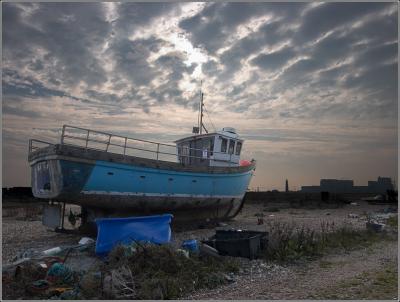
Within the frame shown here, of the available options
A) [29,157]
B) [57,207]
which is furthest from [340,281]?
[29,157]

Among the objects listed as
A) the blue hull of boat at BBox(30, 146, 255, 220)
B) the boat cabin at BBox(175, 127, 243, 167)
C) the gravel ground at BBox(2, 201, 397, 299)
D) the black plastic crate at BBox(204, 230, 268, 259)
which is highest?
the boat cabin at BBox(175, 127, 243, 167)

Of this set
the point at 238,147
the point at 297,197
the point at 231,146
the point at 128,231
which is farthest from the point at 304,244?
the point at 297,197

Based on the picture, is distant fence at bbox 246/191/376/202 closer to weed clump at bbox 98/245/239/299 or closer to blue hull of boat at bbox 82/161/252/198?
blue hull of boat at bbox 82/161/252/198

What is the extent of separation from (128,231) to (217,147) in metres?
9.48

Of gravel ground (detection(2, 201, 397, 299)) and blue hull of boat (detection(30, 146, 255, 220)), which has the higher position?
blue hull of boat (detection(30, 146, 255, 220))

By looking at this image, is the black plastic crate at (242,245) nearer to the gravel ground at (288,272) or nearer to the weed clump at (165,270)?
the gravel ground at (288,272)

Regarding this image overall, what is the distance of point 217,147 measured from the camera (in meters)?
17.9

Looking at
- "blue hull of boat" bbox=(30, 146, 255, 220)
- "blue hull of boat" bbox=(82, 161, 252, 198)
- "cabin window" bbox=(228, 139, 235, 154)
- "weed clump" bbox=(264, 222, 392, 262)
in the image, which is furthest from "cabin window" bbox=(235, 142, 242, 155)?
"weed clump" bbox=(264, 222, 392, 262)

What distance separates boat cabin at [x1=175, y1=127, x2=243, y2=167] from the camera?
1789cm

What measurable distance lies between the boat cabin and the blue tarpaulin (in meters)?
7.98

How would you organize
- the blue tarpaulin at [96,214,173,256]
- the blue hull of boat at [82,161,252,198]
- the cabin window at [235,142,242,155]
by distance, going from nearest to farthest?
the blue tarpaulin at [96,214,173,256]
the blue hull of boat at [82,161,252,198]
the cabin window at [235,142,242,155]

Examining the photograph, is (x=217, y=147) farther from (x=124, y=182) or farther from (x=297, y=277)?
(x=297, y=277)

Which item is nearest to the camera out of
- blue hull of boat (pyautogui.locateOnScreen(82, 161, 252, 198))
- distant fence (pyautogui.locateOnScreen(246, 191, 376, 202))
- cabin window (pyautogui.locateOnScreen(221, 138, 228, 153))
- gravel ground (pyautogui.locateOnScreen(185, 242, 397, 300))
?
gravel ground (pyautogui.locateOnScreen(185, 242, 397, 300))

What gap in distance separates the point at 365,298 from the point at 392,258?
12.8 ft
